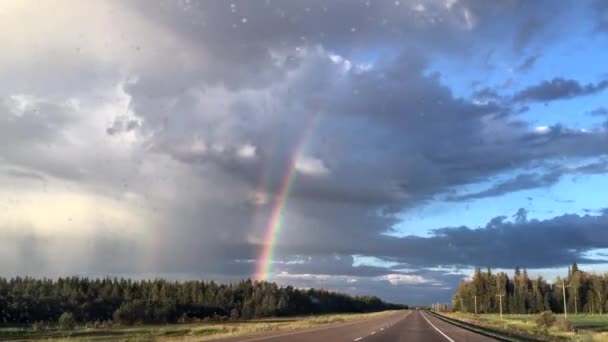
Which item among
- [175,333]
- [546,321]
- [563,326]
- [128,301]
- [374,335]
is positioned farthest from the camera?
[128,301]

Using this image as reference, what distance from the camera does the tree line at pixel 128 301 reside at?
117 meters

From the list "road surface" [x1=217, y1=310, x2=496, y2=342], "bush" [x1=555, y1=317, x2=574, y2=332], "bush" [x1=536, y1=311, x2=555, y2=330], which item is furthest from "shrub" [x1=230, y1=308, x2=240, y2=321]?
"road surface" [x1=217, y1=310, x2=496, y2=342]

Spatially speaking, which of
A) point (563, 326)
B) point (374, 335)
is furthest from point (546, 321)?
point (374, 335)

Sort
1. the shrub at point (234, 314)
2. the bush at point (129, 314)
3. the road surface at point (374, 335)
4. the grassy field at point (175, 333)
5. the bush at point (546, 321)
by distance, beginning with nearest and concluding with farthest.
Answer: the road surface at point (374, 335) → the grassy field at point (175, 333) → the bush at point (546, 321) → the bush at point (129, 314) → the shrub at point (234, 314)

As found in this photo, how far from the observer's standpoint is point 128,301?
136 metres

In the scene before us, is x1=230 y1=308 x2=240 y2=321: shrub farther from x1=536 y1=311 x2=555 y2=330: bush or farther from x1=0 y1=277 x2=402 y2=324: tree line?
x1=536 y1=311 x2=555 y2=330: bush

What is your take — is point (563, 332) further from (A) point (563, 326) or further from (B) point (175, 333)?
(B) point (175, 333)

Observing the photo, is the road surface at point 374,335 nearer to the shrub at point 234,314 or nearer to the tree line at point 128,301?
the tree line at point 128,301

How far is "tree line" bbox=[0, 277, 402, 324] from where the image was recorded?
116875 mm

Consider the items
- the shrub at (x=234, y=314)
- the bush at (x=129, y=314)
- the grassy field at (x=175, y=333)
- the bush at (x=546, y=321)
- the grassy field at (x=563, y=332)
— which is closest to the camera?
the grassy field at (x=175, y=333)

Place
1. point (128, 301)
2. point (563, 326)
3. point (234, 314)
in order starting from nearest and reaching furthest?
point (563, 326), point (128, 301), point (234, 314)

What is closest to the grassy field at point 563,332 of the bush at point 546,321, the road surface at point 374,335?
the bush at point 546,321

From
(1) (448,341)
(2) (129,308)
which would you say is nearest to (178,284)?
(2) (129,308)

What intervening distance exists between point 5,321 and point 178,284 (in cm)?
8549
